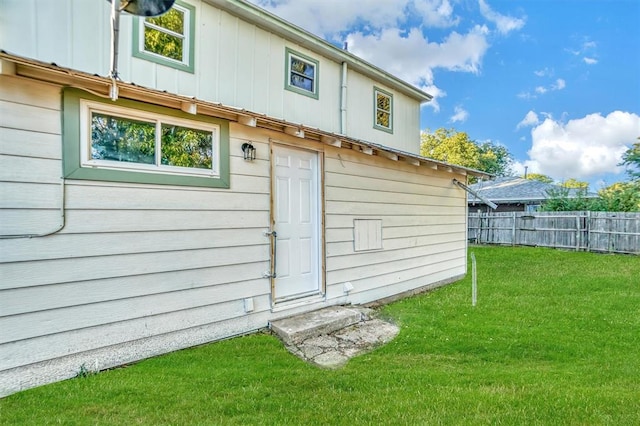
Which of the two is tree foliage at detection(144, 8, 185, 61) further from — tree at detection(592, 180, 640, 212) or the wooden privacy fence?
tree at detection(592, 180, 640, 212)

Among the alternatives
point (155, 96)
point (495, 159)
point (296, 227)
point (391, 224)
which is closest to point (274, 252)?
point (296, 227)

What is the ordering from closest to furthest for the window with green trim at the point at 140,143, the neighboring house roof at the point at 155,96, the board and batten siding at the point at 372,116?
the neighboring house roof at the point at 155,96 < the window with green trim at the point at 140,143 < the board and batten siding at the point at 372,116

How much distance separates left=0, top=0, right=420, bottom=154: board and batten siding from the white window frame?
1.74m

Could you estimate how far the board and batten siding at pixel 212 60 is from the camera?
13.9 feet

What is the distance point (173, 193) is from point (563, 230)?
15168mm

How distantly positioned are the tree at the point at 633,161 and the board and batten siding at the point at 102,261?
885 inches

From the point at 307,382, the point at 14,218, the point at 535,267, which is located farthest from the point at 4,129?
the point at 535,267

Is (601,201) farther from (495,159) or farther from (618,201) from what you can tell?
(495,159)

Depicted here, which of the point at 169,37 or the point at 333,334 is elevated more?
the point at 169,37

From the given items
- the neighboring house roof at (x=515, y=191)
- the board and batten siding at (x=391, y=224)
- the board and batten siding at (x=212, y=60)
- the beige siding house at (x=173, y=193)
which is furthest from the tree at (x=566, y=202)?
the beige siding house at (x=173, y=193)

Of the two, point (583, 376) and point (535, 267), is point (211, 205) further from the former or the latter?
point (535, 267)

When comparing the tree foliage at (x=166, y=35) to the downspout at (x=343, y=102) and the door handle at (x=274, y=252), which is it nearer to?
the door handle at (x=274, y=252)

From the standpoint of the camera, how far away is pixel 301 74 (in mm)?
7152

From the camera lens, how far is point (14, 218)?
9.22 ft
